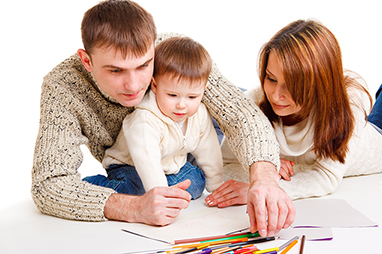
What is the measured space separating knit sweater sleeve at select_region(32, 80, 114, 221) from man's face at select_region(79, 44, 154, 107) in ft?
0.69

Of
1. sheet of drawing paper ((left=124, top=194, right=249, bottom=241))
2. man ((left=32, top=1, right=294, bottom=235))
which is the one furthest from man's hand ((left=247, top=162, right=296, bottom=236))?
sheet of drawing paper ((left=124, top=194, right=249, bottom=241))

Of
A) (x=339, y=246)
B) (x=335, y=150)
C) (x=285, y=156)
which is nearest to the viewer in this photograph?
(x=339, y=246)

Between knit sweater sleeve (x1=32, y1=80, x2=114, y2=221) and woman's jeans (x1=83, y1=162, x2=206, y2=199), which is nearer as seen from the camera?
knit sweater sleeve (x1=32, y1=80, x2=114, y2=221)

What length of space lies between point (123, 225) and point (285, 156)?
983 millimetres

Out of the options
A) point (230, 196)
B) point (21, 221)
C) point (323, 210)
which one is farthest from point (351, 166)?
point (21, 221)

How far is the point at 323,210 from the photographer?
5.13ft

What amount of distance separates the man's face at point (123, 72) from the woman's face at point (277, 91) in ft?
1.75

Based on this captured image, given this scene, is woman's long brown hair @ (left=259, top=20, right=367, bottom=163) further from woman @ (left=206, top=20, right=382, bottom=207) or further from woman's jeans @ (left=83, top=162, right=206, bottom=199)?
woman's jeans @ (left=83, top=162, right=206, bottom=199)

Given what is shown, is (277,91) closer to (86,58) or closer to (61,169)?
(86,58)

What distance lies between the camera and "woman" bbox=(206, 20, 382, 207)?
163 cm

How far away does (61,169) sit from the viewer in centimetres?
148

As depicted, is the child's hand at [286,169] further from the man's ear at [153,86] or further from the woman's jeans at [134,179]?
the man's ear at [153,86]

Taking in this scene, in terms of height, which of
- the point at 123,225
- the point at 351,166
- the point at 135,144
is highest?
the point at 135,144

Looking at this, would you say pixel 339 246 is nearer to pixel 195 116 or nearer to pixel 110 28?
pixel 195 116
